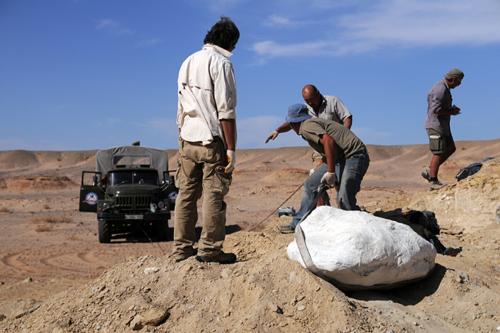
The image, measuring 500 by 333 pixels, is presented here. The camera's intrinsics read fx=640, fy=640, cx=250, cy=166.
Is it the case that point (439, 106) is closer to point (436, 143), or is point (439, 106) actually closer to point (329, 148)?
point (436, 143)

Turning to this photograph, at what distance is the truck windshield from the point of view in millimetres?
13172

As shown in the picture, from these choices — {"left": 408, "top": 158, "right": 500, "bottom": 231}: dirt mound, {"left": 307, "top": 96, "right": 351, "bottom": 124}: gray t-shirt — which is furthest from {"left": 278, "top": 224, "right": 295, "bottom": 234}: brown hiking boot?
{"left": 408, "top": 158, "right": 500, "bottom": 231}: dirt mound

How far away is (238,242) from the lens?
714cm

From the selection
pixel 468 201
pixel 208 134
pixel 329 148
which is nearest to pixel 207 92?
pixel 208 134

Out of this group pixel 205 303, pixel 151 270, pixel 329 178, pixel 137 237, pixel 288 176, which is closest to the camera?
pixel 205 303

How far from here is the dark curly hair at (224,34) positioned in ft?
17.4

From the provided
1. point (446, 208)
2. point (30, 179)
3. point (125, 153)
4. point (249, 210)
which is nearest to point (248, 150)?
point (30, 179)

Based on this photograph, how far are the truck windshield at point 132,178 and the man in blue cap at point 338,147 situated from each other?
699 cm

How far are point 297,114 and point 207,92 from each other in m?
1.83

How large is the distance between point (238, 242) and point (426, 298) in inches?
106

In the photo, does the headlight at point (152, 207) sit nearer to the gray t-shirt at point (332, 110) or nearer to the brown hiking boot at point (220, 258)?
the gray t-shirt at point (332, 110)

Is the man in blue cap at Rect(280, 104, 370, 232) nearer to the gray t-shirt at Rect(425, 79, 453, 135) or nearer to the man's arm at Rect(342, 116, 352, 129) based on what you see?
the man's arm at Rect(342, 116, 352, 129)

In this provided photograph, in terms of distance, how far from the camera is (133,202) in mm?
12484

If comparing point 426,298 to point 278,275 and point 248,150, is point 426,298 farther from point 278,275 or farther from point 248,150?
point 248,150
